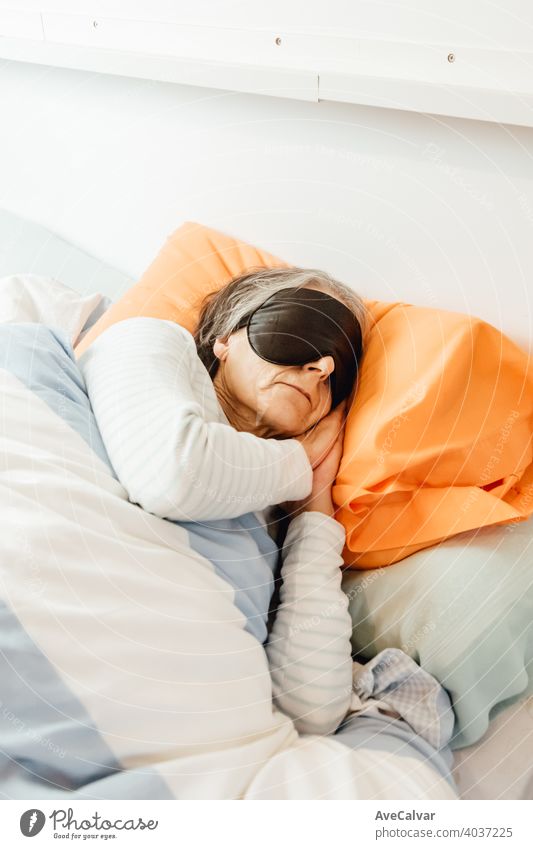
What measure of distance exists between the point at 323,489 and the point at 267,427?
0.08 metres

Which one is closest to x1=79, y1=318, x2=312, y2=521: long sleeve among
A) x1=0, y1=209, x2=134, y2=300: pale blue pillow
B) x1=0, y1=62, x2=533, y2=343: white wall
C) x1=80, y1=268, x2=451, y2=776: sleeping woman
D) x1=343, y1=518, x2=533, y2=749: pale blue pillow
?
x1=80, y1=268, x2=451, y2=776: sleeping woman

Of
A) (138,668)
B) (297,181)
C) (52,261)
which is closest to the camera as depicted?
(138,668)

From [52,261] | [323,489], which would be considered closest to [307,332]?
[323,489]

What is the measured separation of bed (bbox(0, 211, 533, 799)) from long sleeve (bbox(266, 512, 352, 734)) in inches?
1.1

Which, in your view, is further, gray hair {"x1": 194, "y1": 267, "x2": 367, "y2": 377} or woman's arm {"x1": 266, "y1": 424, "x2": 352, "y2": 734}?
gray hair {"x1": 194, "y1": 267, "x2": 367, "y2": 377}

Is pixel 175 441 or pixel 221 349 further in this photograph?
pixel 221 349

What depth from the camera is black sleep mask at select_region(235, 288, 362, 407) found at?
66cm

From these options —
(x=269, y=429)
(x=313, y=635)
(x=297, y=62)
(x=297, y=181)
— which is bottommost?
(x=313, y=635)

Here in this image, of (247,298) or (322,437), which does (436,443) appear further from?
(247,298)

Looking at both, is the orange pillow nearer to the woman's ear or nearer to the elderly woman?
the elderly woman

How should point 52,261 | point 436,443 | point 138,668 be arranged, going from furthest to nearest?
point 52,261
point 436,443
point 138,668

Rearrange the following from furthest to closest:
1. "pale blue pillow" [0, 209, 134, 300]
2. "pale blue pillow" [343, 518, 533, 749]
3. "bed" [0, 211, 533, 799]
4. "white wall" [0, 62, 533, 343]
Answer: "pale blue pillow" [0, 209, 134, 300] → "white wall" [0, 62, 533, 343] → "pale blue pillow" [343, 518, 533, 749] → "bed" [0, 211, 533, 799]

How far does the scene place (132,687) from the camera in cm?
50

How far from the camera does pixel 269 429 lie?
691mm
